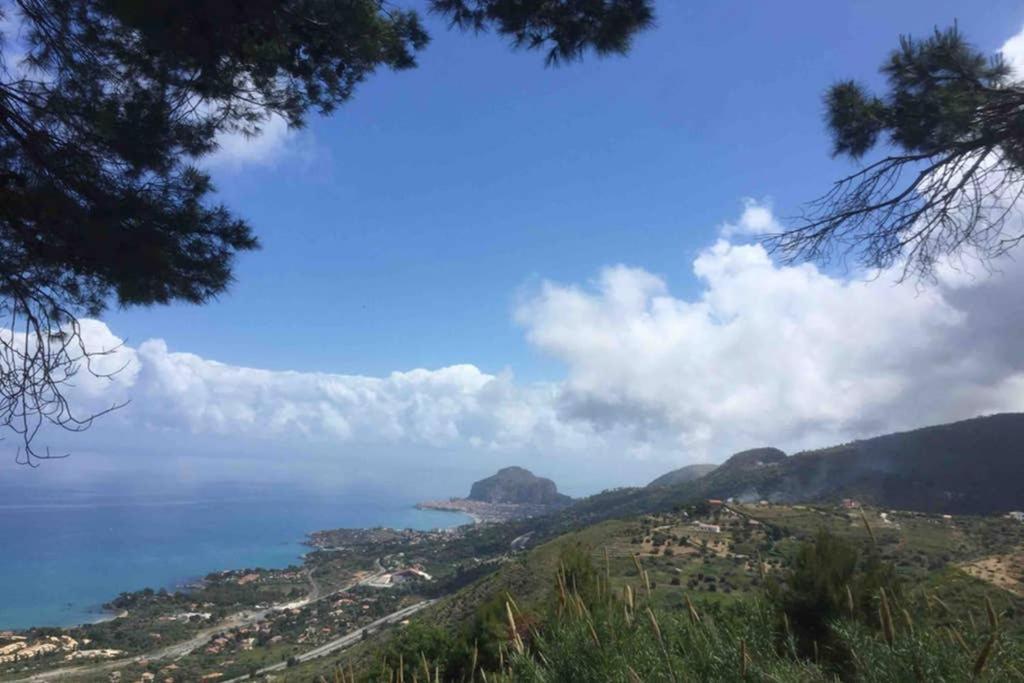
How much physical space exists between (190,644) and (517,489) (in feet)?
488

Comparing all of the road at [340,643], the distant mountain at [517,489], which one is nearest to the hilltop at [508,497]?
the distant mountain at [517,489]

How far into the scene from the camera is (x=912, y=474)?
61594 millimetres

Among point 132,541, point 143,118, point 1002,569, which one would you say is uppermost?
point 143,118

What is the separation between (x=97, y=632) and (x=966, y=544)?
5194 cm

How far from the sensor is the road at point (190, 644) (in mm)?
26906

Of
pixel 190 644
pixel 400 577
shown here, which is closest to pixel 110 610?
pixel 190 644

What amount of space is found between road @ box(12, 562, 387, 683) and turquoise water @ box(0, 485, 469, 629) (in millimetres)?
13038

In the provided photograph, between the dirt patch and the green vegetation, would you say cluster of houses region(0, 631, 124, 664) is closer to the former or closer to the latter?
Result: the green vegetation

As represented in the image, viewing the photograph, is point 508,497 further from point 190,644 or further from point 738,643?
point 738,643

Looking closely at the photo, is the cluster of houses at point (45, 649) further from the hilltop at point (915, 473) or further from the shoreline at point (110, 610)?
the hilltop at point (915, 473)

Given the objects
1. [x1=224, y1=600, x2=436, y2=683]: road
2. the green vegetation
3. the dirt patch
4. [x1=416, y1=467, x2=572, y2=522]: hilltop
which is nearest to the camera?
the green vegetation

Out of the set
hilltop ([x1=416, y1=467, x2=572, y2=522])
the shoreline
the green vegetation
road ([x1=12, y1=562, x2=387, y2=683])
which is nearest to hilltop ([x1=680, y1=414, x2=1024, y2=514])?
road ([x1=12, y1=562, x2=387, y2=683])

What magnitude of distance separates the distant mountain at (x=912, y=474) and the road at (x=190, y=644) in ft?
151

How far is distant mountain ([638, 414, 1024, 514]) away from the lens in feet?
179
